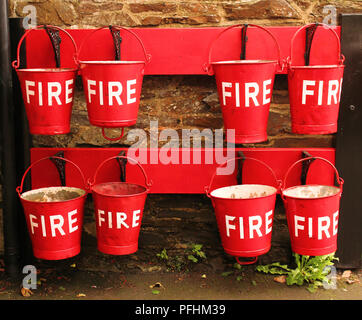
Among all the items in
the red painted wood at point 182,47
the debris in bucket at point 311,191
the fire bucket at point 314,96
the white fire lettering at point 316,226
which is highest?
the red painted wood at point 182,47

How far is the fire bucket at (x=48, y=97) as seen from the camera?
237 centimetres

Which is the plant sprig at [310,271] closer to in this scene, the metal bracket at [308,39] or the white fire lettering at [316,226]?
the white fire lettering at [316,226]

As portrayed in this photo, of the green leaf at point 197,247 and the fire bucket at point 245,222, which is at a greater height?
the fire bucket at point 245,222

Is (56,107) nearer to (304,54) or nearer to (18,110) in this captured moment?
(18,110)

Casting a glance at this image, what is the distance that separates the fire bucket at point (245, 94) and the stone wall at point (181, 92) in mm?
570

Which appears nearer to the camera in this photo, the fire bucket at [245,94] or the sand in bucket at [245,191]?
the fire bucket at [245,94]

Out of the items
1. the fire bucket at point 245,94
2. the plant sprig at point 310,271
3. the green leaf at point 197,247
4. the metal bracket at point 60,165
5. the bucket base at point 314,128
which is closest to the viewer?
the fire bucket at point 245,94

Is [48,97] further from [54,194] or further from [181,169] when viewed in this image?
[181,169]

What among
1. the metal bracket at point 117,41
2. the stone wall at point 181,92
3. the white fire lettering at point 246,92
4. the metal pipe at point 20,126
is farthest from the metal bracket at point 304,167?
the metal pipe at point 20,126

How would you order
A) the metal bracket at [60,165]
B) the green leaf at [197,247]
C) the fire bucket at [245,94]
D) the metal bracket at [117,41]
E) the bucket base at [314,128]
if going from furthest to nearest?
the green leaf at [197,247] → the metal bracket at [60,165] → the metal bracket at [117,41] → the bucket base at [314,128] → the fire bucket at [245,94]

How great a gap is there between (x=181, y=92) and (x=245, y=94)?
28.1 inches

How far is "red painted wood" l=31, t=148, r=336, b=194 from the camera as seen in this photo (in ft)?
9.43

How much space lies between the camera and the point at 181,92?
2943 mm

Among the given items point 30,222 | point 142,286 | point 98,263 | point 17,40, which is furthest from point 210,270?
point 17,40
